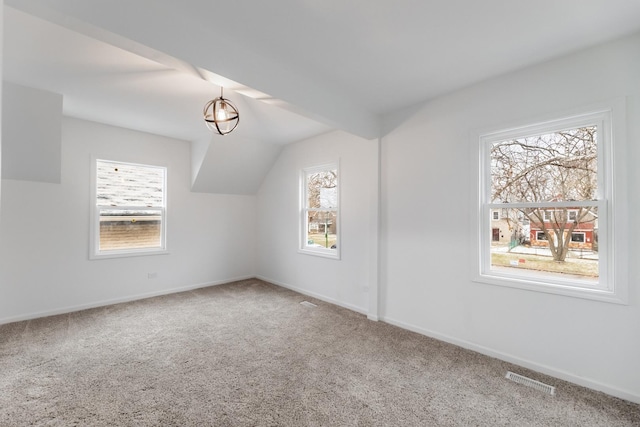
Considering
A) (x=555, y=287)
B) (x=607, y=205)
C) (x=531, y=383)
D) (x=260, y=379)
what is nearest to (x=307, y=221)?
(x=260, y=379)

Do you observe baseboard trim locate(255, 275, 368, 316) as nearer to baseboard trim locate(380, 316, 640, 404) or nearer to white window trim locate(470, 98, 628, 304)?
baseboard trim locate(380, 316, 640, 404)

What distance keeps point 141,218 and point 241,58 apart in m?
3.41

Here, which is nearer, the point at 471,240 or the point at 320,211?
the point at 471,240

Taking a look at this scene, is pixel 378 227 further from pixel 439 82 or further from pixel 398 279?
pixel 439 82

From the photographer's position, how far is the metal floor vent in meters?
2.43

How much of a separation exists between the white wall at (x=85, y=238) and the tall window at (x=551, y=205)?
4292mm

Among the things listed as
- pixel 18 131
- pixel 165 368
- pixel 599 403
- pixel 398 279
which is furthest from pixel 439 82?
pixel 18 131

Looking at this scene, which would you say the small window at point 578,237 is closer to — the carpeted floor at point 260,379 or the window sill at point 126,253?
the carpeted floor at point 260,379

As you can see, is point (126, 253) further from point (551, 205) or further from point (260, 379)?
point (551, 205)

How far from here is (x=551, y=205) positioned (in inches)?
106

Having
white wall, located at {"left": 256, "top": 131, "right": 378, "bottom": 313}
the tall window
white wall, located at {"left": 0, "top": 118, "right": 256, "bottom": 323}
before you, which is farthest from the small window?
white wall, located at {"left": 0, "top": 118, "right": 256, "bottom": 323}

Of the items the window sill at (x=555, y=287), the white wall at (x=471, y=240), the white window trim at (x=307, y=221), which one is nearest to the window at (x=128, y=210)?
the white window trim at (x=307, y=221)

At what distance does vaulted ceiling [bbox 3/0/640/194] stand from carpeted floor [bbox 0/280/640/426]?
7.67 ft

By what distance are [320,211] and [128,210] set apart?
9.39ft
